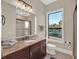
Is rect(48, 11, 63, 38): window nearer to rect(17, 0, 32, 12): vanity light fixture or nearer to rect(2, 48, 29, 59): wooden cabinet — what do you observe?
rect(17, 0, 32, 12): vanity light fixture

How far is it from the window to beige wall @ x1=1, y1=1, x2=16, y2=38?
244cm

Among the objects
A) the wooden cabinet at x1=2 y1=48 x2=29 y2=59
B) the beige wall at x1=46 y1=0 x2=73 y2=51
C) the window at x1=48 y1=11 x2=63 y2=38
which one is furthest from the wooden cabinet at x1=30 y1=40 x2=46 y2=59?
the window at x1=48 y1=11 x2=63 y2=38

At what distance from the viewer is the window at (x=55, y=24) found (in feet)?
14.3

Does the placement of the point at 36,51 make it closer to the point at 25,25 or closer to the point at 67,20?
the point at 25,25

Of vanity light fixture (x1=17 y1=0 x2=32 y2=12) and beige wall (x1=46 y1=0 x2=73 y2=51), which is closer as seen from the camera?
vanity light fixture (x1=17 y1=0 x2=32 y2=12)

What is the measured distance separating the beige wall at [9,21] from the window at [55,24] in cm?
244

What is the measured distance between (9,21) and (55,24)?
2.82 meters

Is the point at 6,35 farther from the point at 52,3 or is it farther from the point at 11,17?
the point at 52,3

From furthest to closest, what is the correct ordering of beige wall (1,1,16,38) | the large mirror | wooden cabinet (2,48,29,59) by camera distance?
1. the large mirror
2. beige wall (1,1,16,38)
3. wooden cabinet (2,48,29,59)

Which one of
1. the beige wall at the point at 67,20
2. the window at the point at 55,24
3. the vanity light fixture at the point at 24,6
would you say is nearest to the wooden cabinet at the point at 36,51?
the vanity light fixture at the point at 24,6

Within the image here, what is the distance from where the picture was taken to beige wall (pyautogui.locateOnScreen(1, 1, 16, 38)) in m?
2.03

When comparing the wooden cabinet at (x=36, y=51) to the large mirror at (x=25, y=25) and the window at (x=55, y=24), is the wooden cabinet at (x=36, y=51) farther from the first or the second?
the window at (x=55, y=24)

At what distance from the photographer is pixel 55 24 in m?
4.66

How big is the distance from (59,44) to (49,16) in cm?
145
